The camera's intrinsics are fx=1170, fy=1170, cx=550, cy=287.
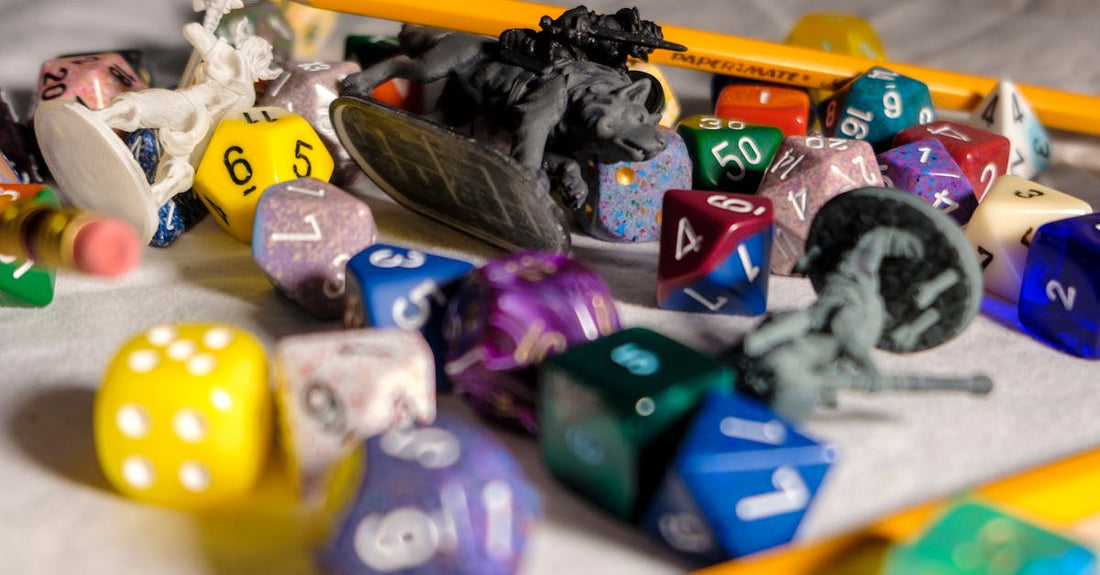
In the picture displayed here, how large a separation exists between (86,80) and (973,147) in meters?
0.92

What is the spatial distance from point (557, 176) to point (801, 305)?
0.26 metres

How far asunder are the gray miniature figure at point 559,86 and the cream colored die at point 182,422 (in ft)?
1.26

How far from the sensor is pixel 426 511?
25.3 inches

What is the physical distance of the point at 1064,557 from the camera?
635 mm

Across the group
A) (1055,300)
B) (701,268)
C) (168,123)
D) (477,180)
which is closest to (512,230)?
(477,180)

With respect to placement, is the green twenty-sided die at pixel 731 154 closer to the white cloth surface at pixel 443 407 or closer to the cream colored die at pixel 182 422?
the white cloth surface at pixel 443 407

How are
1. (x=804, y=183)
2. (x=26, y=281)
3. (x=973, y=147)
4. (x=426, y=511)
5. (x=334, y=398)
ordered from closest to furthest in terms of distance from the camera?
(x=426, y=511)
(x=334, y=398)
(x=26, y=281)
(x=804, y=183)
(x=973, y=147)

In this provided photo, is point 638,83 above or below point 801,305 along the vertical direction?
above

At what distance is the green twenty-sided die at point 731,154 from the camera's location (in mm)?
1170

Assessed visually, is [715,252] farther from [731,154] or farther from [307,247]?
[307,247]

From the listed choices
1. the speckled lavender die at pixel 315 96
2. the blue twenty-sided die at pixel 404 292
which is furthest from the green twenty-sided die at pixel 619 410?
the speckled lavender die at pixel 315 96

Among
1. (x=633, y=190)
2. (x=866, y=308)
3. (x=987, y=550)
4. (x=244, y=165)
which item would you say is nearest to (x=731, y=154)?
(x=633, y=190)

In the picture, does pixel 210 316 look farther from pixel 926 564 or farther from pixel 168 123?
pixel 926 564

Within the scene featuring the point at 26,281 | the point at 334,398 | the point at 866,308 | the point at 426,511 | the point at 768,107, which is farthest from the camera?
the point at 768,107
